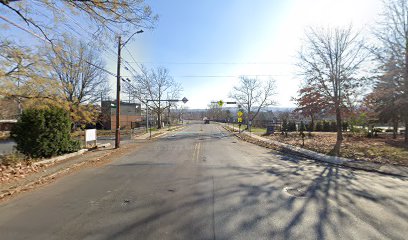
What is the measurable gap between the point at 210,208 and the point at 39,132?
382 inches

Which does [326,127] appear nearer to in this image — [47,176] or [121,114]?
[121,114]

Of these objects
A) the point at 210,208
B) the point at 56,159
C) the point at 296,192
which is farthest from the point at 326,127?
the point at 210,208

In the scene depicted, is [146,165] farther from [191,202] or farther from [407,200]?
[407,200]

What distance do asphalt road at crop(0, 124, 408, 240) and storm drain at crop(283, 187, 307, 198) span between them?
0.09ft

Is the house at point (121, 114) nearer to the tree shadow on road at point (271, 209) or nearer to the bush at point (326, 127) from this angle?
the bush at point (326, 127)

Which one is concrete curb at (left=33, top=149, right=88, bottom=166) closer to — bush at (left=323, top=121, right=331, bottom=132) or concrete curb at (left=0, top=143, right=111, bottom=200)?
concrete curb at (left=0, top=143, right=111, bottom=200)

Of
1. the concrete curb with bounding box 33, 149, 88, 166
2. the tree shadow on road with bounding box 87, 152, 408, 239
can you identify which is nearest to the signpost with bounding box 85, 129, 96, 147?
the concrete curb with bounding box 33, 149, 88, 166

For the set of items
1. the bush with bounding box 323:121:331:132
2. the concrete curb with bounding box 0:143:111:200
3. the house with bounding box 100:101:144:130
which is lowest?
the concrete curb with bounding box 0:143:111:200

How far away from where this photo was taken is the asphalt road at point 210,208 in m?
4.30

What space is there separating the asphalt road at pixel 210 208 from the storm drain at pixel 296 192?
28 mm

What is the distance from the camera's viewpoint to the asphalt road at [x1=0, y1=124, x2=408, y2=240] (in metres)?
4.30

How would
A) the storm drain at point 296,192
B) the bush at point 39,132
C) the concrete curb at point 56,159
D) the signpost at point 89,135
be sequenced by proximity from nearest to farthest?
the storm drain at point 296,192 → the concrete curb at point 56,159 → the bush at point 39,132 → the signpost at point 89,135

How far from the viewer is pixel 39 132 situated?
11.2m

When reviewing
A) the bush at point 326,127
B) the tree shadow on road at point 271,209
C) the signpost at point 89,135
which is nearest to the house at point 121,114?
the signpost at point 89,135
